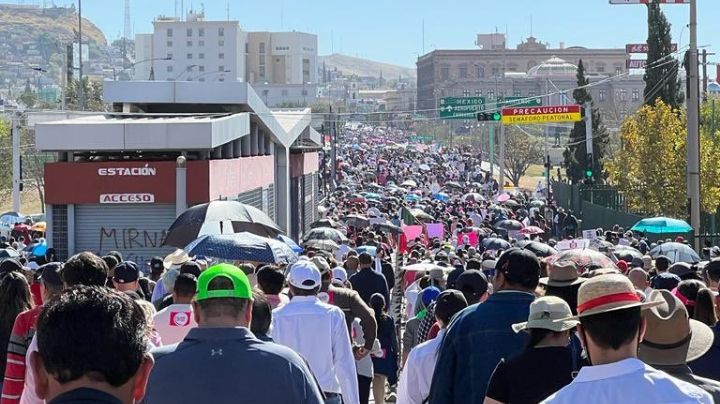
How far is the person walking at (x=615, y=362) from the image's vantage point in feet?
14.3

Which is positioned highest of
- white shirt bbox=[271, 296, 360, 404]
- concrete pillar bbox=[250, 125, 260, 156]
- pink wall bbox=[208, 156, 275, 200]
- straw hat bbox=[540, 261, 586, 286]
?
concrete pillar bbox=[250, 125, 260, 156]

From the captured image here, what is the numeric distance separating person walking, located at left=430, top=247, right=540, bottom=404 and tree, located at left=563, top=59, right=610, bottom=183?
58066 mm

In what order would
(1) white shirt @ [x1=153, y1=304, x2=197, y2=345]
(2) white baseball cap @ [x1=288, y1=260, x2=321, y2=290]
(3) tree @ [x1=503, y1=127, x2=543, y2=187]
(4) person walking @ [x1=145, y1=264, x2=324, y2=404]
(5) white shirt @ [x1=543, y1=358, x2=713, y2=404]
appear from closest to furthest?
(5) white shirt @ [x1=543, y1=358, x2=713, y2=404], (4) person walking @ [x1=145, y1=264, x2=324, y2=404], (1) white shirt @ [x1=153, y1=304, x2=197, y2=345], (2) white baseball cap @ [x1=288, y1=260, x2=321, y2=290], (3) tree @ [x1=503, y1=127, x2=543, y2=187]

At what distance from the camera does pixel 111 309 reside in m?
3.83

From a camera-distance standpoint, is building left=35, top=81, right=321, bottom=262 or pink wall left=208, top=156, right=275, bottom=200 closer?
building left=35, top=81, right=321, bottom=262

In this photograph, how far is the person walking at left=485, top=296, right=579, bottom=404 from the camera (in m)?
5.98

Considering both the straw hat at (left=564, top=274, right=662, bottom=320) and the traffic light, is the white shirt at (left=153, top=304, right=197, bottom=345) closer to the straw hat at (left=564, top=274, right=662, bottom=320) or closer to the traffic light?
the straw hat at (left=564, top=274, right=662, bottom=320)

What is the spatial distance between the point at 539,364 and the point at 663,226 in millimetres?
23553

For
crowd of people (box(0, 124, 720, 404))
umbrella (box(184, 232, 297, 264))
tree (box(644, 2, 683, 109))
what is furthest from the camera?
tree (box(644, 2, 683, 109))

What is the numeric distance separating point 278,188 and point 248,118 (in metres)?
9.13

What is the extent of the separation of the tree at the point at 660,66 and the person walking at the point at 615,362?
164ft

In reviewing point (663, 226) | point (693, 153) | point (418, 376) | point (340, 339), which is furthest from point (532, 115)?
point (418, 376)

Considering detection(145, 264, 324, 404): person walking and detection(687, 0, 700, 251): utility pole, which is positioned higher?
detection(687, 0, 700, 251): utility pole

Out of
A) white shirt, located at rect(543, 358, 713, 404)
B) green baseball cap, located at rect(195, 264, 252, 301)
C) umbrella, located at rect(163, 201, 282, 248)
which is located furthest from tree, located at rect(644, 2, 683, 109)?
white shirt, located at rect(543, 358, 713, 404)
